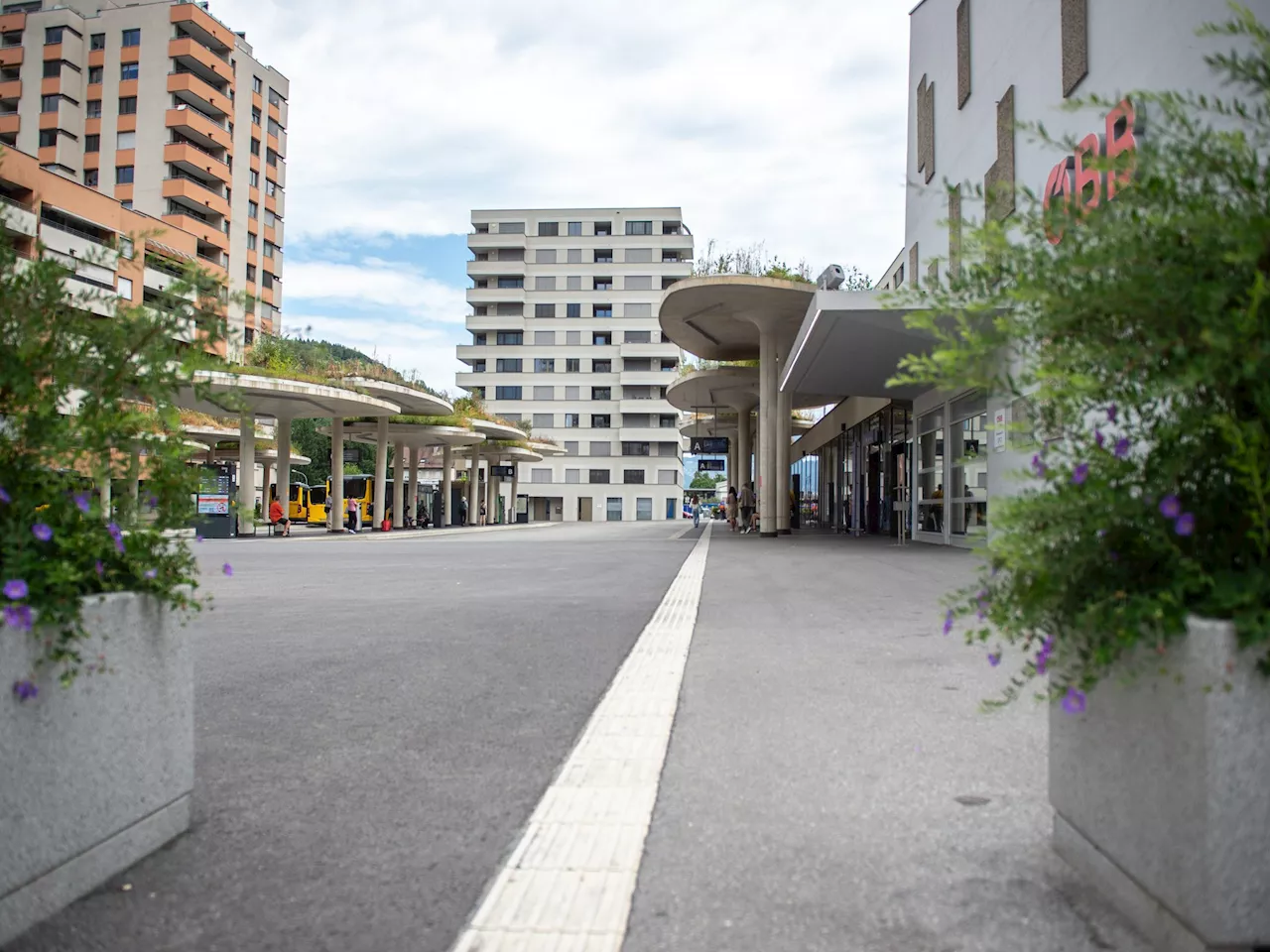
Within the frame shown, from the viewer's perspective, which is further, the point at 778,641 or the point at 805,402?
the point at 805,402

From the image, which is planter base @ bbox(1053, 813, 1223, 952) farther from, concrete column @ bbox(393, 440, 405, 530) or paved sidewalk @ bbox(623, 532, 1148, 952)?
concrete column @ bbox(393, 440, 405, 530)

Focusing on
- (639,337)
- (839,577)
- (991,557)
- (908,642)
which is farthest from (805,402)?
(639,337)

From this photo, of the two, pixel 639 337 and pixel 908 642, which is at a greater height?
pixel 639 337

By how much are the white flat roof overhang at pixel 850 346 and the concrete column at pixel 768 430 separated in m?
1.99

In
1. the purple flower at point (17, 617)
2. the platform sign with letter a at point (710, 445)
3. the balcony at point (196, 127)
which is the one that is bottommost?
the purple flower at point (17, 617)

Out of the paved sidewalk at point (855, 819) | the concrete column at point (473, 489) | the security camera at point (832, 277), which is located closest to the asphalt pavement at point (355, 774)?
the paved sidewalk at point (855, 819)

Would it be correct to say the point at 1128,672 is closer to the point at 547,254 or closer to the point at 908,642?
the point at 908,642

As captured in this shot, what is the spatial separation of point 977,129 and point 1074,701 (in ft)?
66.0

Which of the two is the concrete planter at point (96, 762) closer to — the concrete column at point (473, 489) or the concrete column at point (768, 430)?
the concrete column at point (768, 430)

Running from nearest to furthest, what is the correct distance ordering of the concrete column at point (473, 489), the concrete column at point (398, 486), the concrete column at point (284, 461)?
the concrete column at point (284, 461) → the concrete column at point (398, 486) → the concrete column at point (473, 489)

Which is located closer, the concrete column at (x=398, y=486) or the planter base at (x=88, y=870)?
the planter base at (x=88, y=870)

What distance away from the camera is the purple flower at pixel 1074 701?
2.20 m

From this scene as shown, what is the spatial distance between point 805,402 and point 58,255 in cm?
4011

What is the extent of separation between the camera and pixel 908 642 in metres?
6.89
